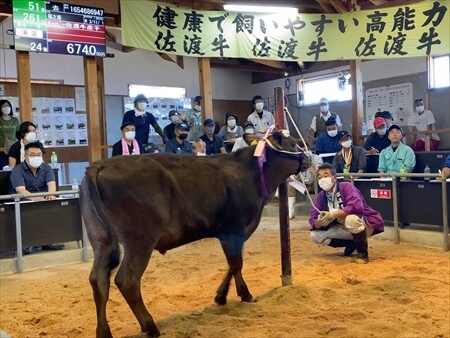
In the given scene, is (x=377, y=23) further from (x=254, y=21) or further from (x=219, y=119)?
(x=219, y=119)

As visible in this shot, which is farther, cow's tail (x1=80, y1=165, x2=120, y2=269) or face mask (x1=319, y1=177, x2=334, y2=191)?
face mask (x1=319, y1=177, x2=334, y2=191)

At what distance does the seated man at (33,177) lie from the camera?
6.45 m

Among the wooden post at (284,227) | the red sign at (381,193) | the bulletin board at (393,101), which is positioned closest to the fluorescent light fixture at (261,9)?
the red sign at (381,193)

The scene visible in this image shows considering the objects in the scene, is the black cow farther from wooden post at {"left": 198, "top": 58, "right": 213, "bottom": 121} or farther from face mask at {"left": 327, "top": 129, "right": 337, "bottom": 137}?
wooden post at {"left": 198, "top": 58, "right": 213, "bottom": 121}

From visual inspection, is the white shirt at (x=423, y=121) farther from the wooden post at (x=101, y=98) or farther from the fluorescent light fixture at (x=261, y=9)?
the wooden post at (x=101, y=98)

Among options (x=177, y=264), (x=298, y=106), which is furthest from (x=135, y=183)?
(x=298, y=106)

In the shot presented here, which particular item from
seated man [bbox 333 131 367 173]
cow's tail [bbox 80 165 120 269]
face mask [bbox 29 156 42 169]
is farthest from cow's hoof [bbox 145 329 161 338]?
seated man [bbox 333 131 367 173]

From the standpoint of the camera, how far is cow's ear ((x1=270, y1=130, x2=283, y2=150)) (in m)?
4.50

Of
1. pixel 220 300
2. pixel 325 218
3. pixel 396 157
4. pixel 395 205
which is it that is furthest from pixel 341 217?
pixel 396 157

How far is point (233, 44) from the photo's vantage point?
894 centimetres

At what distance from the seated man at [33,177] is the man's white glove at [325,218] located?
3.44 m

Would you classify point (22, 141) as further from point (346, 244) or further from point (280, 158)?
point (346, 244)

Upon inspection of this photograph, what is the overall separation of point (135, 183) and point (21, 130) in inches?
166

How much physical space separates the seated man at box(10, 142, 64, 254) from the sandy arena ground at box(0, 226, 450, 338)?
42.1 inches
